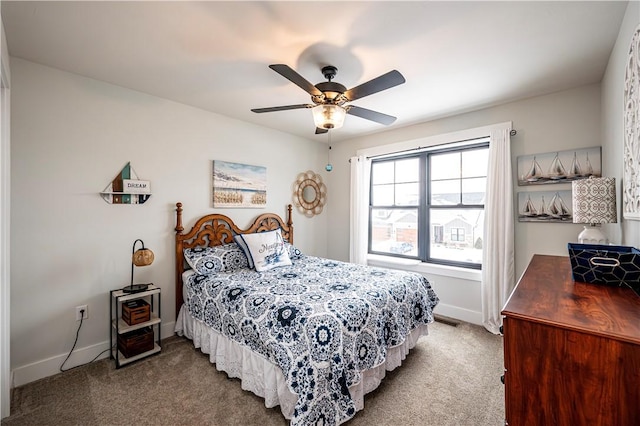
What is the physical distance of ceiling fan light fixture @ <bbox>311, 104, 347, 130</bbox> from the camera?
209cm

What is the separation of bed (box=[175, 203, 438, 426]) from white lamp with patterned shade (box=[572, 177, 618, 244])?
133 centimetres

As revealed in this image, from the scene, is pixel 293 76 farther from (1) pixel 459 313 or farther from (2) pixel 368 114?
(1) pixel 459 313

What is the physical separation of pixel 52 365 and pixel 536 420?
3245 mm

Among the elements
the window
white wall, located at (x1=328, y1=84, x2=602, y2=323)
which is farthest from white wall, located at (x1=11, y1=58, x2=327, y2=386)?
white wall, located at (x1=328, y1=84, x2=602, y2=323)

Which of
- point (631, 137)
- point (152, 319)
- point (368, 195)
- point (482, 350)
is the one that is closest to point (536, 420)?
point (631, 137)

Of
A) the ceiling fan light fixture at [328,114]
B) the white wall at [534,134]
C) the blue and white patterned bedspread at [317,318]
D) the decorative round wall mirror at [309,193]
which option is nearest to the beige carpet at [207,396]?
the blue and white patterned bedspread at [317,318]

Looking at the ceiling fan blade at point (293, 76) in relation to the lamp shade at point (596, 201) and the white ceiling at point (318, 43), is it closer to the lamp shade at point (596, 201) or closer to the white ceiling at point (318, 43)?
the white ceiling at point (318, 43)

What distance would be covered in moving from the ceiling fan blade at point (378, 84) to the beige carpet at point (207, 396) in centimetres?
219

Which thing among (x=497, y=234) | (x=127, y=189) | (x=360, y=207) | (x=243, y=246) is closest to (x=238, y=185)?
(x=243, y=246)

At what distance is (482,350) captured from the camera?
2596mm

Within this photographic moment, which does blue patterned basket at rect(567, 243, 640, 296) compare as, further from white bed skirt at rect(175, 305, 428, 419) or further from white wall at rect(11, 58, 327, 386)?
white wall at rect(11, 58, 327, 386)

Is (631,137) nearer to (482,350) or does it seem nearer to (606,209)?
(606,209)

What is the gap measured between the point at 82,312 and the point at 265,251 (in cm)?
168

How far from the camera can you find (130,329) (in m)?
2.34
